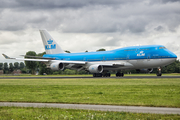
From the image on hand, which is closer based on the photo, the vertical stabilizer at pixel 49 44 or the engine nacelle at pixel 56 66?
the engine nacelle at pixel 56 66

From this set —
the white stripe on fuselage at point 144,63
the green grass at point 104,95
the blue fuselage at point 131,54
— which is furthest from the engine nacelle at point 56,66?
the green grass at point 104,95

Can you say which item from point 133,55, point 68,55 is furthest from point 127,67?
point 68,55

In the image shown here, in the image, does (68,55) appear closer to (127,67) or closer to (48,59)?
(48,59)

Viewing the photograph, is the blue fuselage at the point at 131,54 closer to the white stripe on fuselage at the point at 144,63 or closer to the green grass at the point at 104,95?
the white stripe on fuselage at the point at 144,63

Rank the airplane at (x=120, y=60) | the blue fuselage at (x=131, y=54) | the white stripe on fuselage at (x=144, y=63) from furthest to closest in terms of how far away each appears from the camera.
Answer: the airplane at (x=120, y=60) → the blue fuselage at (x=131, y=54) → the white stripe on fuselage at (x=144, y=63)

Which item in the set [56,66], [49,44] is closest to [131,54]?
[56,66]

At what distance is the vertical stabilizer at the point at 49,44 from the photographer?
65062mm

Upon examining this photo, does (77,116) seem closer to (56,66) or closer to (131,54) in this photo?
(131,54)

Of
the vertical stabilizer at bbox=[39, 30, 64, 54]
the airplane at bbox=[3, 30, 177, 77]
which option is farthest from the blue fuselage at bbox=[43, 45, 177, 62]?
the vertical stabilizer at bbox=[39, 30, 64, 54]

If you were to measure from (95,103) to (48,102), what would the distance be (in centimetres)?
303

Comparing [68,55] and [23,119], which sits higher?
[68,55]

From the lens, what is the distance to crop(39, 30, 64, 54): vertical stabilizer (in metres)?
65.1

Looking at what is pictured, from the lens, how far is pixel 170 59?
4584 centimetres

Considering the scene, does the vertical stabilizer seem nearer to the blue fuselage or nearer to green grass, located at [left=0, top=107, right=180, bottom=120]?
the blue fuselage
